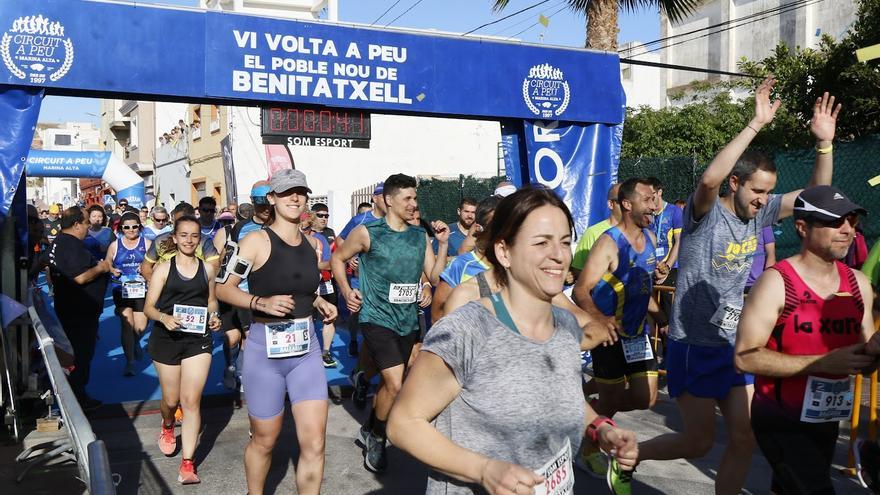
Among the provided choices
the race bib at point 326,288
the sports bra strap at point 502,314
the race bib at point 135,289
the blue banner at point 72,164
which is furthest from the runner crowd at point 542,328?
the blue banner at point 72,164

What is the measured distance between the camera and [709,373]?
4.47 m

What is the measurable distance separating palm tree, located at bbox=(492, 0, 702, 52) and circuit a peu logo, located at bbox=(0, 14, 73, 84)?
8680 millimetres

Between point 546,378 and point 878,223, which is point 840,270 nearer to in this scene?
point 546,378

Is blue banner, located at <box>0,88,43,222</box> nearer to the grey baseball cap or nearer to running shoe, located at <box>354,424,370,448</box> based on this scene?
the grey baseball cap

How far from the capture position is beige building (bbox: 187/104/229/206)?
97.5ft

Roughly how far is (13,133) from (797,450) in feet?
20.3

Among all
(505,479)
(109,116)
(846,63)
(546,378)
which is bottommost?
(505,479)

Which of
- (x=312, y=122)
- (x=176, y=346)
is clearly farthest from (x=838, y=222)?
(x=312, y=122)

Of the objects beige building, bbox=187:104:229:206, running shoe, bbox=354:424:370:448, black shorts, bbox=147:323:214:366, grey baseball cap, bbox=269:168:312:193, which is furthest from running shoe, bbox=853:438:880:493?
beige building, bbox=187:104:229:206

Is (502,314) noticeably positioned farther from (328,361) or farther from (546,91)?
(328,361)

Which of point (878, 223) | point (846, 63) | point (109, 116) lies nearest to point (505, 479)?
point (878, 223)

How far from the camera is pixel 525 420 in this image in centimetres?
228

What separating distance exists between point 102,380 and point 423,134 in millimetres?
19495

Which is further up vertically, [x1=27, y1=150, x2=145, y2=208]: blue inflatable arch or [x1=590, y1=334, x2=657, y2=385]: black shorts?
[x1=27, y1=150, x2=145, y2=208]: blue inflatable arch
